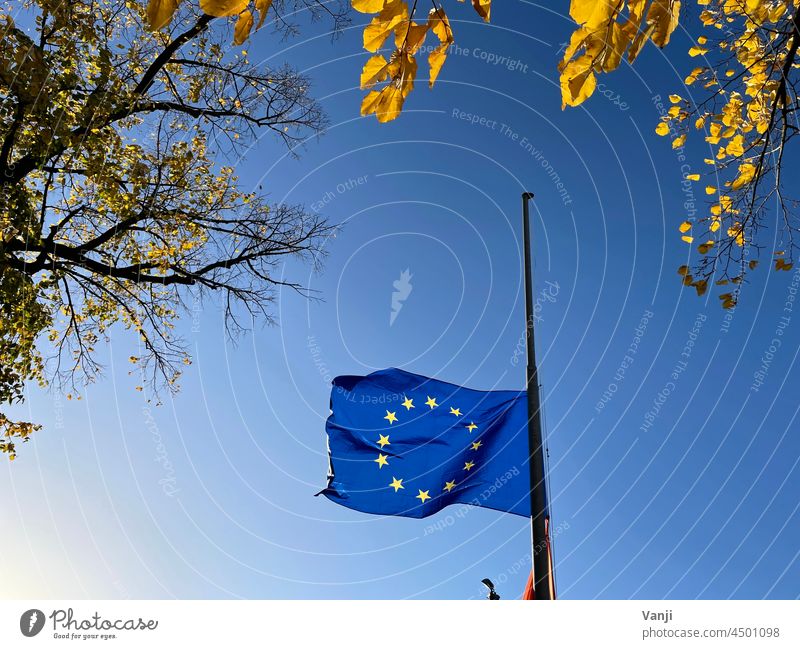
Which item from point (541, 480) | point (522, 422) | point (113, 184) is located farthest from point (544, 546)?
point (113, 184)

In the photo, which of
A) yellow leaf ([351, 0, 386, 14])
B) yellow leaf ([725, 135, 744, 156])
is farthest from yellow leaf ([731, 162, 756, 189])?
yellow leaf ([351, 0, 386, 14])

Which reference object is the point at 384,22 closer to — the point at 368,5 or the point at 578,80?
the point at 368,5

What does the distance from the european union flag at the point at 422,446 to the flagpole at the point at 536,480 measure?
0.84 m

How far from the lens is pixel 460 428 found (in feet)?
28.9

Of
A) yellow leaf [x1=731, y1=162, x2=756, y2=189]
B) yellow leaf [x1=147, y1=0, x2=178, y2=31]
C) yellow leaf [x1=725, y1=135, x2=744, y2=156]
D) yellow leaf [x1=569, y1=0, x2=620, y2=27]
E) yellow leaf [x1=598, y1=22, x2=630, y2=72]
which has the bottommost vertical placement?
yellow leaf [x1=147, y1=0, x2=178, y2=31]

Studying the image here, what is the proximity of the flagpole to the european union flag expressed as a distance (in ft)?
2.76

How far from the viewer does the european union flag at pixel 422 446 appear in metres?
8.13

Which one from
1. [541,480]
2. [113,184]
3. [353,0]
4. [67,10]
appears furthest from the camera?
[113,184]

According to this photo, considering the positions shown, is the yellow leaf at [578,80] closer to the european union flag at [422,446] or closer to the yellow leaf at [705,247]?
the yellow leaf at [705,247]

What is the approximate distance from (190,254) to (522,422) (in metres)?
6.45

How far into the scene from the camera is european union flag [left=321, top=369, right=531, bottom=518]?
26.7 feet

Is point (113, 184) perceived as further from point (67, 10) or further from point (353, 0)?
point (353, 0)

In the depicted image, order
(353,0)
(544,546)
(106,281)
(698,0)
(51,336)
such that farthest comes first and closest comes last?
(51,336)
(106,281)
(544,546)
(698,0)
(353,0)

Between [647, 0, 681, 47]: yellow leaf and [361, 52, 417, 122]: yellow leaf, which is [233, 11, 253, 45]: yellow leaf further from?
[647, 0, 681, 47]: yellow leaf
